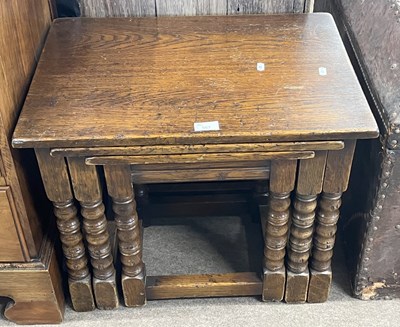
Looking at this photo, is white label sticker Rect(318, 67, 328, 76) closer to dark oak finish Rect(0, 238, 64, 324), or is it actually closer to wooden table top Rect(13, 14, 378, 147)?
wooden table top Rect(13, 14, 378, 147)

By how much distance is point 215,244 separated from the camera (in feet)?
5.19

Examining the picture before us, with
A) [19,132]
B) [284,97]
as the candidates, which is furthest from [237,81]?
[19,132]

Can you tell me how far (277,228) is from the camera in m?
1.29

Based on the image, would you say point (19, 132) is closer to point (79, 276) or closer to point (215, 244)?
point (79, 276)

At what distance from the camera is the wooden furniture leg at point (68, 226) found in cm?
116

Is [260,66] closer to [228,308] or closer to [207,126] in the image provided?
[207,126]

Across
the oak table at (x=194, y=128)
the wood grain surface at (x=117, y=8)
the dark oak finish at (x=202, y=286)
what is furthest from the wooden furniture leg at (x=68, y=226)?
the wood grain surface at (x=117, y=8)

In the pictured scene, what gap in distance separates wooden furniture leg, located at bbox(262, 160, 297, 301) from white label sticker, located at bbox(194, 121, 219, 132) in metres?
0.14

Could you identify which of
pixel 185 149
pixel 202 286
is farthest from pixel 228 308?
pixel 185 149

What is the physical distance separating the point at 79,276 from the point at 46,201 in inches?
7.4

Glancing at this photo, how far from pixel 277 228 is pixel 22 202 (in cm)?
53

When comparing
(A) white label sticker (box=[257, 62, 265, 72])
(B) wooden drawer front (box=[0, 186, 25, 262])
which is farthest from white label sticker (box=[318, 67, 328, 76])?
(B) wooden drawer front (box=[0, 186, 25, 262])

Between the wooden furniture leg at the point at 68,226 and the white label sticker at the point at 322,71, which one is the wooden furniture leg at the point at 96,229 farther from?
the white label sticker at the point at 322,71

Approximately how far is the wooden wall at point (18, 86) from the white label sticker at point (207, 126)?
1.16ft
